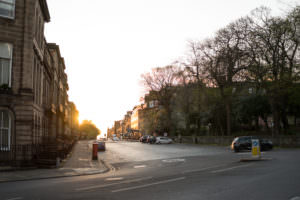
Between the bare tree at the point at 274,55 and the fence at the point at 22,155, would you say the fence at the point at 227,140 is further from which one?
the fence at the point at 22,155

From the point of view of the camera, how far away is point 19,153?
62.2 feet

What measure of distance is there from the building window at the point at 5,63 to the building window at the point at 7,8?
1742 millimetres

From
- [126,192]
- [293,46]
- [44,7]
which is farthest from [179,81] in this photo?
[126,192]

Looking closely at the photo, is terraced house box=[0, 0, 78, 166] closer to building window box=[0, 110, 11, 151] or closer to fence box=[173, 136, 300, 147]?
building window box=[0, 110, 11, 151]

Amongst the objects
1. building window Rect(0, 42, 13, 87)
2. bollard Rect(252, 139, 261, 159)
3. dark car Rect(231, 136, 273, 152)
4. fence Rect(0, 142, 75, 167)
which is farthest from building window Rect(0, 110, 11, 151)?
dark car Rect(231, 136, 273, 152)

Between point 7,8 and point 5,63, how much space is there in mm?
3216

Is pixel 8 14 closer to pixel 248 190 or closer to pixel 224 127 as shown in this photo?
pixel 248 190

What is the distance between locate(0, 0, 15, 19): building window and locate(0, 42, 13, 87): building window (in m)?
1.74

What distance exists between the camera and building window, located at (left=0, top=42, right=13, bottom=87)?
19328 mm

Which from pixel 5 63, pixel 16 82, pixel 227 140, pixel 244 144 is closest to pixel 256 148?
pixel 244 144

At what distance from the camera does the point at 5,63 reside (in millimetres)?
19453

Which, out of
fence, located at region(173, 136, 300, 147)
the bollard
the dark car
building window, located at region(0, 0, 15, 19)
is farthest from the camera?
fence, located at region(173, 136, 300, 147)

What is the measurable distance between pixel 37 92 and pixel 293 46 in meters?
30.7

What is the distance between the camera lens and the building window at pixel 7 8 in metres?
19.5
